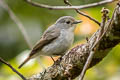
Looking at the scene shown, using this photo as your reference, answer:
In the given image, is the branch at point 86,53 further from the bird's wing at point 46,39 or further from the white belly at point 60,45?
the bird's wing at point 46,39

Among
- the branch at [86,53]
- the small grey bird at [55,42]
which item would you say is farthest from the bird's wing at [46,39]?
the branch at [86,53]

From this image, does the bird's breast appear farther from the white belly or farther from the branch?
the branch

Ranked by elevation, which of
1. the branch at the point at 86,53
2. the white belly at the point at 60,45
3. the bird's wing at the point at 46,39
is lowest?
the white belly at the point at 60,45

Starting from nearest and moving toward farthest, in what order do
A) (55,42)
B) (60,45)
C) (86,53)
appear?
(86,53), (60,45), (55,42)

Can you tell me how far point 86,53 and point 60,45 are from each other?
60.1 inches

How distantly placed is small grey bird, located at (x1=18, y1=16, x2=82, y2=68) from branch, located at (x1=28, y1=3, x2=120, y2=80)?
3.09 ft

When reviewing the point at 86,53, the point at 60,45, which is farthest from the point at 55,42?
the point at 86,53

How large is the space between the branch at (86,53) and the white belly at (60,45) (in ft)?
3.02

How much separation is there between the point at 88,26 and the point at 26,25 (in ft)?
7.74

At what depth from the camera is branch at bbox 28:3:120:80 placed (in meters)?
2.93

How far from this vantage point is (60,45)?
4.93 m

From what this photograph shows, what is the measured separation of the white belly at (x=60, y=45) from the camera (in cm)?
490

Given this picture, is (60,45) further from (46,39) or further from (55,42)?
(46,39)

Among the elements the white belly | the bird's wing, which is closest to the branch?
the white belly
